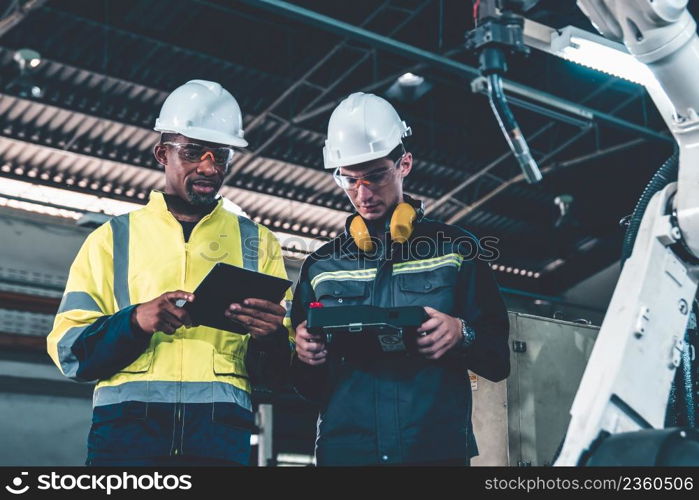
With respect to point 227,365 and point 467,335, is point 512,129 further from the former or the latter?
point 227,365

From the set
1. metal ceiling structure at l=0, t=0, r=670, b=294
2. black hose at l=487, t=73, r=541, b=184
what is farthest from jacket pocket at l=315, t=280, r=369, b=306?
metal ceiling structure at l=0, t=0, r=670, b=294

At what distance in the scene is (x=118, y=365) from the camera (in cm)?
281

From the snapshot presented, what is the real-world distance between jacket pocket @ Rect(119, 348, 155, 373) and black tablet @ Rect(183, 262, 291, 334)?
0.21 m

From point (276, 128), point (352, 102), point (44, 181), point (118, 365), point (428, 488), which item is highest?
point (276, 128)

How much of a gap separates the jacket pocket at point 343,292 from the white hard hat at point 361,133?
1.52 feet

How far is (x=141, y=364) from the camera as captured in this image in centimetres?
285

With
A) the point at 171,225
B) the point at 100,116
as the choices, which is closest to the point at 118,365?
the point at 171,225

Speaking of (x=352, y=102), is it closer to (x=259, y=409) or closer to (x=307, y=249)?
(x=259, y=409)

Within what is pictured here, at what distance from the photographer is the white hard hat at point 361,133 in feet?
10.9

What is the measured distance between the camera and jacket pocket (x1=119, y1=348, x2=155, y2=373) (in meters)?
2.84

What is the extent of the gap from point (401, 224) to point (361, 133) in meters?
0.46

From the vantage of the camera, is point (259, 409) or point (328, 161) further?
point (259, 409)

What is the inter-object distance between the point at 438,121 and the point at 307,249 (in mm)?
2626

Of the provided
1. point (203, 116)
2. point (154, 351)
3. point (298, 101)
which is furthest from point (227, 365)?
point (298, 101)
